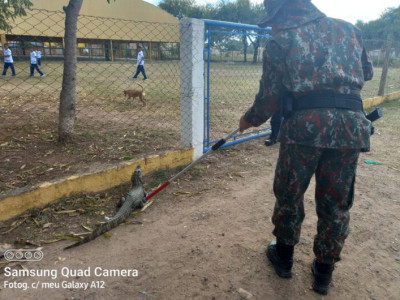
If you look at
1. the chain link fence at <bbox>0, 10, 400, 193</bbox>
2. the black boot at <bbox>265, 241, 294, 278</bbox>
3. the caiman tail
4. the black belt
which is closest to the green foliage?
the chain link fence at <bbox>0, 10, 400, 193</bbox>

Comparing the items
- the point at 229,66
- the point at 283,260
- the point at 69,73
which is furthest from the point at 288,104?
the point at 229,66

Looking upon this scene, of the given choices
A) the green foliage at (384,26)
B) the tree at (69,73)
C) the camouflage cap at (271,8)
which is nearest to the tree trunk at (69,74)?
the tree at (69,73)

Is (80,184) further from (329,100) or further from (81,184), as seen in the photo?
(329,100)

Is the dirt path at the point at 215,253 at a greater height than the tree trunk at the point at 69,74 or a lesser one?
lesser

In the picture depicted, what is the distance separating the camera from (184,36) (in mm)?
3662

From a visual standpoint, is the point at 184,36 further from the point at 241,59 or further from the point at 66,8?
the point at 241,59

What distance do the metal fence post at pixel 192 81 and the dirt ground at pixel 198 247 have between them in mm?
629

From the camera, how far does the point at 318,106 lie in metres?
1.80

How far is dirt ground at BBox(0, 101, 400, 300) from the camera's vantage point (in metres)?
2.08

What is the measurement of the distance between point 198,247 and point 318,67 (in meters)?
1.64

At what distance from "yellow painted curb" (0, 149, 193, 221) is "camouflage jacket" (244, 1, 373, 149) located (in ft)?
6.88

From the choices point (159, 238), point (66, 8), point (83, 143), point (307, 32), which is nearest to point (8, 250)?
point (159, 238)

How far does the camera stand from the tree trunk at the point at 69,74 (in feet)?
12.3

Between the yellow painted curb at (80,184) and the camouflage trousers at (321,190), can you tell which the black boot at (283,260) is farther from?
the yellow painted curb at (80,184)
